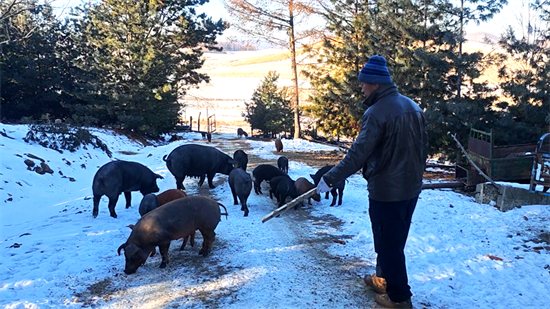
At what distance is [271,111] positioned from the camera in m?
37.2

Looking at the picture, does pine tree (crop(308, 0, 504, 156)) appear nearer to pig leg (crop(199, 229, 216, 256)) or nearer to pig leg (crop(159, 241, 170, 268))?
pig leg (crop(199, 229, 216, 256))

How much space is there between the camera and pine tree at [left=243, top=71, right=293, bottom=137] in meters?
37.3

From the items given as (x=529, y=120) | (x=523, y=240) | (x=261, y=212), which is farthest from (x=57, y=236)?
(x=529, y=120)

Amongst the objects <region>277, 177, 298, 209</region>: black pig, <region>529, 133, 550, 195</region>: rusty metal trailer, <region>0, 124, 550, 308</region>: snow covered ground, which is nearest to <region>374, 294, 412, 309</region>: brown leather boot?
<region>0, 124, 550, 308</region>: snow covered ground

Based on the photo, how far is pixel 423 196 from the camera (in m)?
9.55

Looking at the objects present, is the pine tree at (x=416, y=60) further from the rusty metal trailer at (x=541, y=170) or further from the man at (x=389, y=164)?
the man at (x=389, y=164)

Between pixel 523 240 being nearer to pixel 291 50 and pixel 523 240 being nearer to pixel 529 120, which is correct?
pixel 529 120

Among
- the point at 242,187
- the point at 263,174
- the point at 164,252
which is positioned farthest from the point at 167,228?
the point at 263,174

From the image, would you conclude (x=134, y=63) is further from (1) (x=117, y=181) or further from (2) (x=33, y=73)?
(1) (x=117, y=181)

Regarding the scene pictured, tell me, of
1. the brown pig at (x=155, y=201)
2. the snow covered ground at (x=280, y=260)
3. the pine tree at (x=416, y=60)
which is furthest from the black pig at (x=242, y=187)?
the pine tree at (x=416, y=60)

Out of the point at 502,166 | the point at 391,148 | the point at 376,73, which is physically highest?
the point at 376,73

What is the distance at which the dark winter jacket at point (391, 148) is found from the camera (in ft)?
12.3

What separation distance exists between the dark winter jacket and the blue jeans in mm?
104

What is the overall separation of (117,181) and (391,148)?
238 inches
